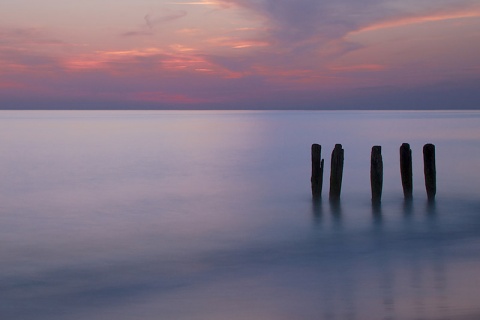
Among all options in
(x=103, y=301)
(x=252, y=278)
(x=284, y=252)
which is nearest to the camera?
(x=103, y=301)

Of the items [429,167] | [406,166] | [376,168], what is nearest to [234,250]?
[376,168]

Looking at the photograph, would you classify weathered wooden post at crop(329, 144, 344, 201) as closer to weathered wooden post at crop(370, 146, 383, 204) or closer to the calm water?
the calm water

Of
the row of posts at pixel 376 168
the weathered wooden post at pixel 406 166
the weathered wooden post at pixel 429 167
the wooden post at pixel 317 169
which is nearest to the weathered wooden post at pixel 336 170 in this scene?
the row of posts at pixel 376 168

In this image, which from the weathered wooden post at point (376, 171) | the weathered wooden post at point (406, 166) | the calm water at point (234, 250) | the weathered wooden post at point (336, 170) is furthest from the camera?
the weathered wooden post at point (406, 166)

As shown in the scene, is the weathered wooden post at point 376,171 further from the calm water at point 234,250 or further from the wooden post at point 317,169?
the wooden post at point 317,169

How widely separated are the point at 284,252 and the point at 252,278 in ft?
5.57

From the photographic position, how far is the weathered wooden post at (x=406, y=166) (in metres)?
12.6

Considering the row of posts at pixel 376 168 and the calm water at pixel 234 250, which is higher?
the row of posts at pixel 376 168

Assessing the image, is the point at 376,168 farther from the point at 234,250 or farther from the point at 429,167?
the point at 234,250

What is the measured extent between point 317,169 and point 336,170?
556 mm

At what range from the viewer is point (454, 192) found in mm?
16234

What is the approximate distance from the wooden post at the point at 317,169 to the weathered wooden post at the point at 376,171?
43.5 inches

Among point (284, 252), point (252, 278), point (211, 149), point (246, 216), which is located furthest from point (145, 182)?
point (211, 149)

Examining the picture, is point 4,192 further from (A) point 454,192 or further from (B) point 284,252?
(A) point 454,192
